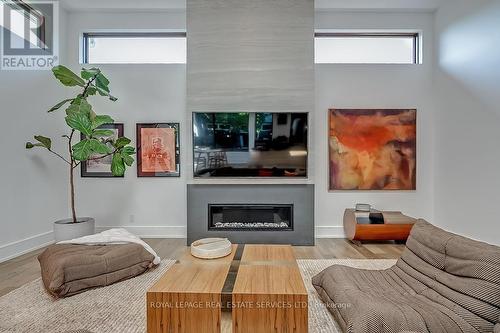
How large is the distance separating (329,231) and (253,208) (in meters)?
1.43

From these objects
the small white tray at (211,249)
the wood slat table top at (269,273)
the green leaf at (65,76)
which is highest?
the green leaf at (65,76)

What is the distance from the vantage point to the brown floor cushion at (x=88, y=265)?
2631 mm

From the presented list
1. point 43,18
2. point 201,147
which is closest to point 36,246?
point 201,147

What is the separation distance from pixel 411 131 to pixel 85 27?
590 cm

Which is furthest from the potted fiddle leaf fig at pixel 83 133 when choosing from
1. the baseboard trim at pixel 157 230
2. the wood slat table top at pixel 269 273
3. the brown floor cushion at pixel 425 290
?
the brown floor cushion at pixel 425 290

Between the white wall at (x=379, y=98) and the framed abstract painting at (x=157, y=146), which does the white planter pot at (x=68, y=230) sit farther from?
the white wall at (x=379, y=98)

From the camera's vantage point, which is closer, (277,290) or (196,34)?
(277,290)

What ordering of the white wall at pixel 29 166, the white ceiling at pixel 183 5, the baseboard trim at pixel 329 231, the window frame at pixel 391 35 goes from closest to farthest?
the white wall at pixel 29 166, the white ceiling at pixel 183 5, the baseboard trim at pixel 329 231, the window frame at pixel 391 35

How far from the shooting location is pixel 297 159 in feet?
14.5

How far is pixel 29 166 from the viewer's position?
4.16 meters

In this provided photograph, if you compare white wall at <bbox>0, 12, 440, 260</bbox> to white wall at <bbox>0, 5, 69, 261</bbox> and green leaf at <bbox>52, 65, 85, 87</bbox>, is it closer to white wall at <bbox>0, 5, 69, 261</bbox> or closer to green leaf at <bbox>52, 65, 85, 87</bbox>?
white wall at <bbox>0, 5, 69, 261</bbox>

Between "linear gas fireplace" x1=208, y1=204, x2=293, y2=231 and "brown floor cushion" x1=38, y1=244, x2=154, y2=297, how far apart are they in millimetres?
1362

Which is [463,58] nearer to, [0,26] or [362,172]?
[362,172]

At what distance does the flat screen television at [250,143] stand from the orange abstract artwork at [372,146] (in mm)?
825
